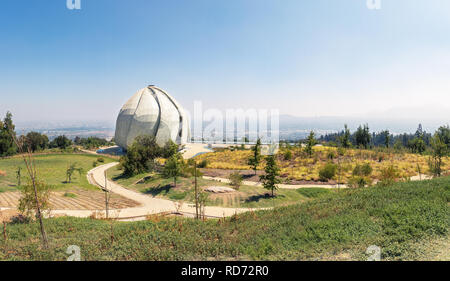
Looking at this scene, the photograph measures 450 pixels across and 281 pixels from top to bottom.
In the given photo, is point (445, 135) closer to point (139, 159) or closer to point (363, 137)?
point (363, 137)

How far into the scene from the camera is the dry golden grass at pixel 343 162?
74.2 feet

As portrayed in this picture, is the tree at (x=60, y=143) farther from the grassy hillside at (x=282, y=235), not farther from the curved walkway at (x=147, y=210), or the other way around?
the grassy hillside at (x=282, y=235)

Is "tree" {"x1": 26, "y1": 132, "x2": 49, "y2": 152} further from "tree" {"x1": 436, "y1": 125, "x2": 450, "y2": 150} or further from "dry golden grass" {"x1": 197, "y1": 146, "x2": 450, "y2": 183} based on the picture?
"tree" {"x1": 436, "y1": 125, "x2": 450, "y2": 150}

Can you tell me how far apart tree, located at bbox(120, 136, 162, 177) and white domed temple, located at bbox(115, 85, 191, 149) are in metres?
13.2

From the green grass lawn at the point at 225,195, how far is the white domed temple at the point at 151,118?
68.9ft

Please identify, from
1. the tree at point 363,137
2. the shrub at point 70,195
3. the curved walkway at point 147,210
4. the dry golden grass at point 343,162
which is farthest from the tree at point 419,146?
the shrub at point 70,195

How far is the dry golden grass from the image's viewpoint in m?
22.6

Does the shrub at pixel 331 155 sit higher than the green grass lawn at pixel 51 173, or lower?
higher

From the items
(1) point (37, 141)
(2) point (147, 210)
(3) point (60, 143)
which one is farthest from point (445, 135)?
(3) point (60, 143)

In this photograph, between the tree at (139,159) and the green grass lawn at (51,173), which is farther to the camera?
the tree at (139,159)

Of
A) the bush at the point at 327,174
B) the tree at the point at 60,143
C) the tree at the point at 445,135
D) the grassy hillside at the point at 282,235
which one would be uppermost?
the tree at the point at 445,135

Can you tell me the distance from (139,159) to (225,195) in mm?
14672

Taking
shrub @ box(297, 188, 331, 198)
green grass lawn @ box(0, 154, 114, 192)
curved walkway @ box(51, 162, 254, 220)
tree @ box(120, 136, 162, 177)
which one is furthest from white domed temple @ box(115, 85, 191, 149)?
shrub @ box(297, 188, 331, 198)
